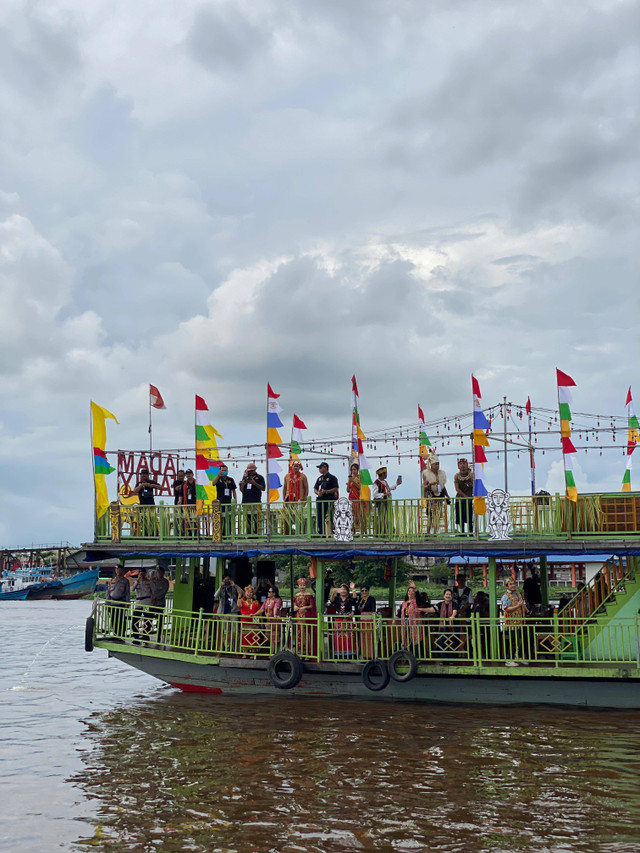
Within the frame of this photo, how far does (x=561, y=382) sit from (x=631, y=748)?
6.89m

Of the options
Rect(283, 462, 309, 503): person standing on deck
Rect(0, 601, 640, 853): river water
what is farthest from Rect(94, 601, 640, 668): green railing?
Rect(283, 462, 309, 503): person standing on deck

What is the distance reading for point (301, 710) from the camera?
675 inches

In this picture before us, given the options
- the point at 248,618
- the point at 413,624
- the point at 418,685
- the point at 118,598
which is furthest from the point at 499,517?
the point at 118,598

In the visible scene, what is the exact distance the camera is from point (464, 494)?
17359 mm

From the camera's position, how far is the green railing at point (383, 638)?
52.5 ft

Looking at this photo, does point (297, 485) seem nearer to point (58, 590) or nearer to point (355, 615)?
point (355, 615)

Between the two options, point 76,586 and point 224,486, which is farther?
point 76,586

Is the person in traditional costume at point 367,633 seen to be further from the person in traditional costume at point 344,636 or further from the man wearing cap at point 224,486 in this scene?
the man wearing cap at point 224,486

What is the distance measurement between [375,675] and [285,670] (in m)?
1.83

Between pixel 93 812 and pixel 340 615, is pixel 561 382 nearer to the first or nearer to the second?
pixel 340 615

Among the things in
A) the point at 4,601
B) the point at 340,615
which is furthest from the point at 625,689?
the point at 4,601

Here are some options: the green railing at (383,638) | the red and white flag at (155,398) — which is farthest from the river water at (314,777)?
the red and white flag at (155,398)

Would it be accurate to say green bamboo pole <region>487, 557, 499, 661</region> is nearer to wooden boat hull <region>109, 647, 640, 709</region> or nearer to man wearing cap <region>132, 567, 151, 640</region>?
wooden boat hull <region>109, 647, 640, 709</region>

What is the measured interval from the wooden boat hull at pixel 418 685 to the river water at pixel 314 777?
299mm
